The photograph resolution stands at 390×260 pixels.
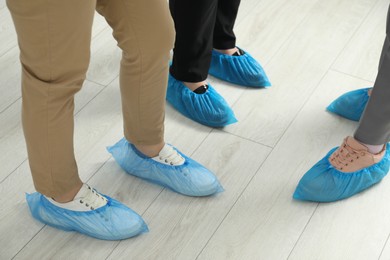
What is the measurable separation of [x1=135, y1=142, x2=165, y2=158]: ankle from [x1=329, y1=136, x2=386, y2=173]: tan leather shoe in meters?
Answer: 0.43

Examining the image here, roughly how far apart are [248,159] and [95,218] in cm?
46

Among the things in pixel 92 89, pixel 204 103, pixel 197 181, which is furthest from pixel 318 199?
pixel 92 89

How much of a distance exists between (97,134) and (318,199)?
0.62 meters

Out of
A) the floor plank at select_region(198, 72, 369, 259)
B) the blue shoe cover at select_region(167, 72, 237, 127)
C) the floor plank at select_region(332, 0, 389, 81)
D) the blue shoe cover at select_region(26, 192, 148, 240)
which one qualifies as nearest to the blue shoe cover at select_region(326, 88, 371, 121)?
the floor plank at select_region(198, 72, 369, 259)

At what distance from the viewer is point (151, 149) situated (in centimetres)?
142

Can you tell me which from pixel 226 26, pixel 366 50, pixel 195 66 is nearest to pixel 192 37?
pixel 195 66

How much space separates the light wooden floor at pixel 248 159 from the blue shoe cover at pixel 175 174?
27 mm

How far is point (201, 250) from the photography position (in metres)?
1.31

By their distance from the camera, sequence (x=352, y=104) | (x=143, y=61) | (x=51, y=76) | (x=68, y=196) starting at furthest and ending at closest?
(x=352, y=104) → (x=68, y=196) → (x=143, y=61) → (x=51, y=76)

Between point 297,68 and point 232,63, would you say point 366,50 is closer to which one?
point 297,68

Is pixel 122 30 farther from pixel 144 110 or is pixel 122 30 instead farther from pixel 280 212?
pixel 280 212

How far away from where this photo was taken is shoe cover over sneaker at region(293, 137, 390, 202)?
1.43m

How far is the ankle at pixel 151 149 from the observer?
4.66 ft

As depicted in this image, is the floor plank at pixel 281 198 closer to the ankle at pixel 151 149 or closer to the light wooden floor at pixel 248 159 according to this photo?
the light wooden floor at pixel 248 159
